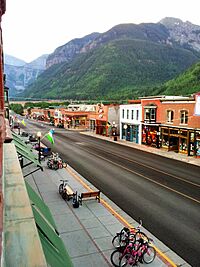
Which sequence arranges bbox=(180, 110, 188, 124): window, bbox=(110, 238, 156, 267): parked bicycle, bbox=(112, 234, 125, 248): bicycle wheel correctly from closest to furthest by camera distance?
bbox=(110, 238, 156, 267): parked bicycle, bbox=(112, 234, 125, 248): bicycle wheel, bbox=(180, 110, 188, 124): window

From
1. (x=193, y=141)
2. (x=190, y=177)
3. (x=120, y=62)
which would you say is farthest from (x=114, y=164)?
(x=120, y=62)

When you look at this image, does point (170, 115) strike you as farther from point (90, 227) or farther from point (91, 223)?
point (90, 227)

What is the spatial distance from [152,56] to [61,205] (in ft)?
572

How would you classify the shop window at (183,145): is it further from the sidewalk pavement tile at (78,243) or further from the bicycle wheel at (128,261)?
the bicycle wheel at (128,261)

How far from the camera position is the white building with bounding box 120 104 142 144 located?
43.2 metres

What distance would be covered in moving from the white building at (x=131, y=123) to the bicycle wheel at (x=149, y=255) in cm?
3356

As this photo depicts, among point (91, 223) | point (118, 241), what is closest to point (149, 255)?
point (118, 241)

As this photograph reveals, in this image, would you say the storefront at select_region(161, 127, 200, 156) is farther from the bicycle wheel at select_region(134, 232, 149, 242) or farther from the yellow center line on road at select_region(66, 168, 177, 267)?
the bicycle wheel at select_region(134, 232, 149, 242)

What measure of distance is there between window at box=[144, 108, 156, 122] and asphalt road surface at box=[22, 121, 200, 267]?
30.5ft

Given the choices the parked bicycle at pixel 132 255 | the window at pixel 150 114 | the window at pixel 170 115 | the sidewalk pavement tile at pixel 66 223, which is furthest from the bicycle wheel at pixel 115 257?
the window at pixel 150 114

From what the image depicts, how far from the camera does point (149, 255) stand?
9.53m

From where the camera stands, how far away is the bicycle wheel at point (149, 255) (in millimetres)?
9430

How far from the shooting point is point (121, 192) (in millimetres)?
17547

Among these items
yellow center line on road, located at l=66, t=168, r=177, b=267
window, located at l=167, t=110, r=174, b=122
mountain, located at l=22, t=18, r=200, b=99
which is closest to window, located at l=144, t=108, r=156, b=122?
window, located at l=167, t=110, r=174, b=122
